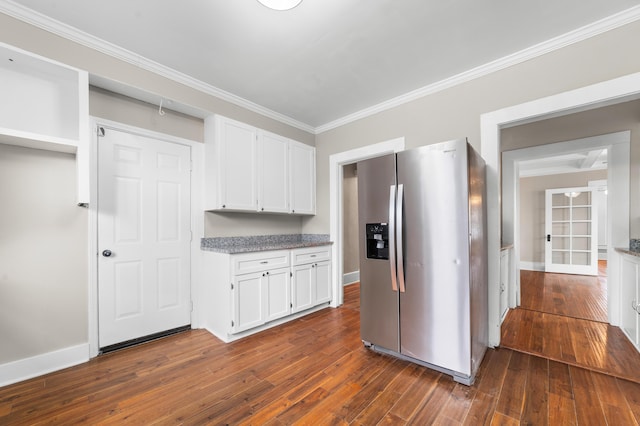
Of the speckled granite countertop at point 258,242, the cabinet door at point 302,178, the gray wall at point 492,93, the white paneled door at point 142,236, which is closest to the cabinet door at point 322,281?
the speckled granite countertop at point 258,242

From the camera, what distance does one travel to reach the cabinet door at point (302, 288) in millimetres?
3367

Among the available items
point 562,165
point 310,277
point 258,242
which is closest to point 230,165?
point 258,242

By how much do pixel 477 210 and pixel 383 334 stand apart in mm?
1356

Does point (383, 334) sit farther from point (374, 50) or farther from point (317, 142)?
point (317, 142)

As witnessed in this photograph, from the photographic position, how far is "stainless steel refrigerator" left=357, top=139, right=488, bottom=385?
6.43 ft

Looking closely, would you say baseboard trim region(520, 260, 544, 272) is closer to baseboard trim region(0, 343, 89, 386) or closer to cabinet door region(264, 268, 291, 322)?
cabinet door region(264, 268, 291, 322)

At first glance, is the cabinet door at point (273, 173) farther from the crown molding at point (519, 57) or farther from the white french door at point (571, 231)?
the white french door at point (571, 231)

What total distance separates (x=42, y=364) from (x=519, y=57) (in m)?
4.88

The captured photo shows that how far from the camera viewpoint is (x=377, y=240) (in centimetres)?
242

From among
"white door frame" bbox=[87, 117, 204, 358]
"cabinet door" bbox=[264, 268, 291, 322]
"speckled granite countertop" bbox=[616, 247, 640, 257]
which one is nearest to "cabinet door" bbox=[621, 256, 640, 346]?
"speckled granite countertop" bbox=[616, 247, 640, 257]

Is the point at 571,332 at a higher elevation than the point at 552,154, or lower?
lower

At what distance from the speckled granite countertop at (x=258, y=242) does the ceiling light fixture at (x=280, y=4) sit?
6.98ft

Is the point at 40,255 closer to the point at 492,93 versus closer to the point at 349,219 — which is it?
the point at 492,93

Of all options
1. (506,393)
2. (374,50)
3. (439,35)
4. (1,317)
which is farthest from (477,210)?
(1,317)
